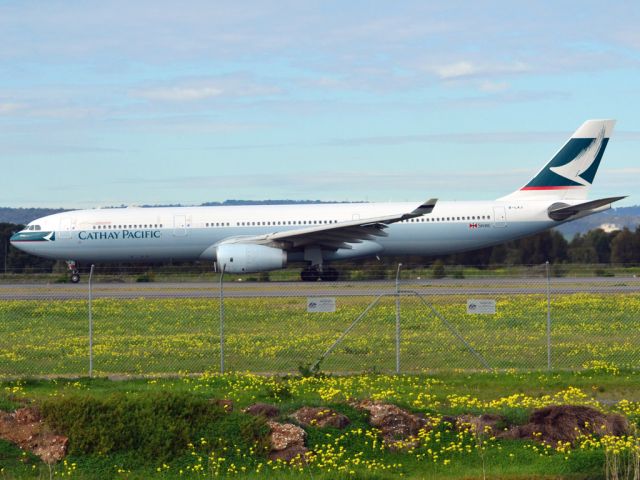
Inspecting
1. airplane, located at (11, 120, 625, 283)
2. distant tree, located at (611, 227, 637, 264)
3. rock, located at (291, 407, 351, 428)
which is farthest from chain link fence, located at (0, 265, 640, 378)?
distant tree, located at (611, 227, 637, 264)

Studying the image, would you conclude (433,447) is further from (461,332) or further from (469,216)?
(469,216)

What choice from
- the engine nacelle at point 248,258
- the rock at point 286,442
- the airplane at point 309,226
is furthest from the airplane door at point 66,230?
the rock at point 286,442

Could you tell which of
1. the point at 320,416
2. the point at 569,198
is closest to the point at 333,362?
the point at 320,416

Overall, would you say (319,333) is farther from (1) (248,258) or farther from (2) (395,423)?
(1) (248,258)

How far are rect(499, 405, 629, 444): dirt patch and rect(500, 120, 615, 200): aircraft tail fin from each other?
29.7 m

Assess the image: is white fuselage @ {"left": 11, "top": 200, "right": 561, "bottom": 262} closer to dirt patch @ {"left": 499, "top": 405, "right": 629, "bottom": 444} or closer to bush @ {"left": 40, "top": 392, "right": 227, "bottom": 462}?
dirt patch @ {"left": 499, "top": 405, "right": 629, "bottom": 444}

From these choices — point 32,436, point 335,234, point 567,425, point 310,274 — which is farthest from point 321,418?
point 310,274

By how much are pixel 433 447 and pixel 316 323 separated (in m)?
11.7

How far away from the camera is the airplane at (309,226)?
38.6 meters

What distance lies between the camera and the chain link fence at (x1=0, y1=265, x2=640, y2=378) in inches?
677

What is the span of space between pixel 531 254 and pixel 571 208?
1996cm

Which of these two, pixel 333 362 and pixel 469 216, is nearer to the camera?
pixel 333 362

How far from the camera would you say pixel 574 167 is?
40.2 m

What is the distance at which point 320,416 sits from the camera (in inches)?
459
